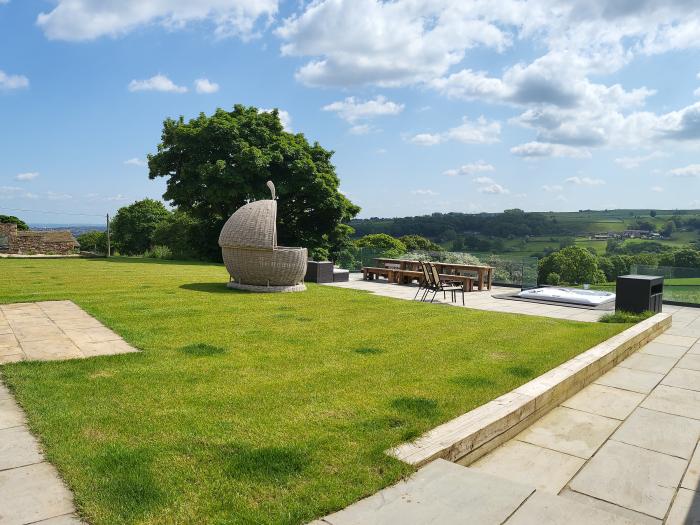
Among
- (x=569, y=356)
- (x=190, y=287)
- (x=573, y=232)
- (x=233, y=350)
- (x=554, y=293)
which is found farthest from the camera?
(x=573, y=232)

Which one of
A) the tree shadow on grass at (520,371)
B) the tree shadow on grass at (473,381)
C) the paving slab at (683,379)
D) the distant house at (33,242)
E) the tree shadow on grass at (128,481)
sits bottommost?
the paving slab at (683,379)

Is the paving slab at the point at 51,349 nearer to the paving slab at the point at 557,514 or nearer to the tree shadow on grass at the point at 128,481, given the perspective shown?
the tree shadow on grass at the point at 128,481

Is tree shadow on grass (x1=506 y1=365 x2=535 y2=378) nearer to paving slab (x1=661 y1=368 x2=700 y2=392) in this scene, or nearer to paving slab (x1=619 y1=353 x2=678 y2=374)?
paving slab (x1=661 y1=368 x2=700 y2=392)

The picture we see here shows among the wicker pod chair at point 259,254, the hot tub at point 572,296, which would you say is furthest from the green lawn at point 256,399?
the hot tub at point 572,296

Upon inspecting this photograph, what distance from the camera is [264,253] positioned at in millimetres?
10188

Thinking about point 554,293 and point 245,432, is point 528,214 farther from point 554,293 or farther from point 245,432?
point 245,432

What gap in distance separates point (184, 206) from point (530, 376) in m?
22.0

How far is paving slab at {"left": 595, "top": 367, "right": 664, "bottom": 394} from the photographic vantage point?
5.31 metres

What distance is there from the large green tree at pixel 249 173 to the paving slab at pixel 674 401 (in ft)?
62.1

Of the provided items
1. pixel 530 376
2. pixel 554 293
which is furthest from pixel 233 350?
pixel 554 293

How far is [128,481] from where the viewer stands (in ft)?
8.43

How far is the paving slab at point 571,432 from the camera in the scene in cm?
369

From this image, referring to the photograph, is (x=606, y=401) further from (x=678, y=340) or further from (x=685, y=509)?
(x=678, y=340)

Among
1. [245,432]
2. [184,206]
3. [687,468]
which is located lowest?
[687,468]
